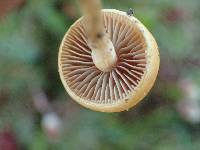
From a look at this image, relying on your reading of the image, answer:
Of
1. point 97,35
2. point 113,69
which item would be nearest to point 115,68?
point 113,69

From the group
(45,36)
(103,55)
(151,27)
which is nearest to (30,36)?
(45,36)

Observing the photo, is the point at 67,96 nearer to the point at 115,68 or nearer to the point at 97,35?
the point at 115,68

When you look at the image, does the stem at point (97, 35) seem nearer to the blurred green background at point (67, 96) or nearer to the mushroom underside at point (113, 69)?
the mushroom underside at point (113, 69)

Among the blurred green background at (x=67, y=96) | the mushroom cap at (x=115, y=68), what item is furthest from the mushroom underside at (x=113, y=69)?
the blurred green background at (x=67, y=96)

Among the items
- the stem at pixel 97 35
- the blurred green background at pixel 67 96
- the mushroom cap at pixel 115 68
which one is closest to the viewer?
the stem at pixel 97 35

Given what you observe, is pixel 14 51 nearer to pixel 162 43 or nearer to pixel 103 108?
pixel 162 43

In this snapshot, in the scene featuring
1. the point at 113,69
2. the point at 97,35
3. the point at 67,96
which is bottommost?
the point at 67,96
